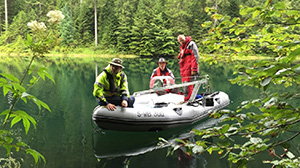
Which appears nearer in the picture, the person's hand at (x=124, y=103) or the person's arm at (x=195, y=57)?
the person's hand at (x=124, y=103)

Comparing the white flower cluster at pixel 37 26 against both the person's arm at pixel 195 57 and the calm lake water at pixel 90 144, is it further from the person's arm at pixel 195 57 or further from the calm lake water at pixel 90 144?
the person's arm at pixel 195 57

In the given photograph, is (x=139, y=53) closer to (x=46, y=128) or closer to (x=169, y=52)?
(x=169, y=52)

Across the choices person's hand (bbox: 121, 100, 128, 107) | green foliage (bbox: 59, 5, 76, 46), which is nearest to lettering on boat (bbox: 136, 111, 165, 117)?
person's hand (bbox: 121, 100, 128, 107)

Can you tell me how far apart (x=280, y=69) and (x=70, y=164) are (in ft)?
12.2

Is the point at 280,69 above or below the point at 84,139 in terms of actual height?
above

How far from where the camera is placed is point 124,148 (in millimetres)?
4691

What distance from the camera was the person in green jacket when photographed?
195 inches

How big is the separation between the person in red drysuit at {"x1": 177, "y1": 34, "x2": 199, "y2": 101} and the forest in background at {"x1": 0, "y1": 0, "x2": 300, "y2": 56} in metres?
24.7

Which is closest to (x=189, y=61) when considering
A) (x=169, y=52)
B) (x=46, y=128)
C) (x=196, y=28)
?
(x=46, y=128)

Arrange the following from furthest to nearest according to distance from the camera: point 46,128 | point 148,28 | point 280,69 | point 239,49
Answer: point 148,28 → point 46,128 → point 239,49 → point 280,69

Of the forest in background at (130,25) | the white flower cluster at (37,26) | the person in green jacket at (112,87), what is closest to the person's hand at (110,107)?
the person in green jacket at (112,87)

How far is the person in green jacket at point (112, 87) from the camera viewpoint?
4.96 m

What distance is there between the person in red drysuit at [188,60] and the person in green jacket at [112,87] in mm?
2002

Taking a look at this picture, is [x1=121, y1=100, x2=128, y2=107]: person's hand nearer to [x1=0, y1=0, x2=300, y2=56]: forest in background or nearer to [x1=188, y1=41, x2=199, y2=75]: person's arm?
[x1=188, y1=41, x2=199, y2=75]: person's arm
